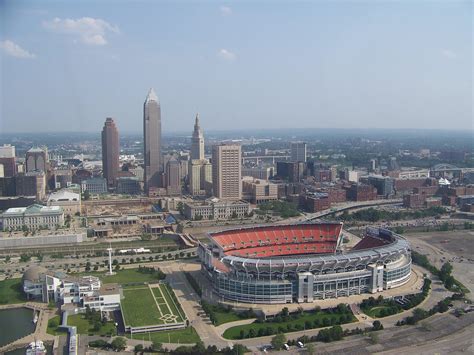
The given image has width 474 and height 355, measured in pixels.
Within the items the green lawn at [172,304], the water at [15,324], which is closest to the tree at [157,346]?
the green lawn at [172,304]

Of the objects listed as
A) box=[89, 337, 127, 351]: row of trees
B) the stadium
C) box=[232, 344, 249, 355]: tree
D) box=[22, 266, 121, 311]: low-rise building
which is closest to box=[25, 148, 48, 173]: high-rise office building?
box=[22, 266, 121, 311]: low-rise building

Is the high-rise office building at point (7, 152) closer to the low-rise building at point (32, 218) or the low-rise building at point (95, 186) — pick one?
the low-rise building at point (95, 186)

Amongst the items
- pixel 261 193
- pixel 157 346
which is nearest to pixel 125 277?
pixel 157 346

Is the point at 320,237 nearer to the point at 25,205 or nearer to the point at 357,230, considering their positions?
the point at 357,230

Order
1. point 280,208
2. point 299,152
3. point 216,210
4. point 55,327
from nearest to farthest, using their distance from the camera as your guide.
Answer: point 55,327 → point 216,210 → point 280,208 → point 299,152

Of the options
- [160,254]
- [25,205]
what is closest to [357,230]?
Answer: [160,254]

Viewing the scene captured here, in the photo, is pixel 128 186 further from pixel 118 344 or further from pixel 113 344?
pixel 118 344
